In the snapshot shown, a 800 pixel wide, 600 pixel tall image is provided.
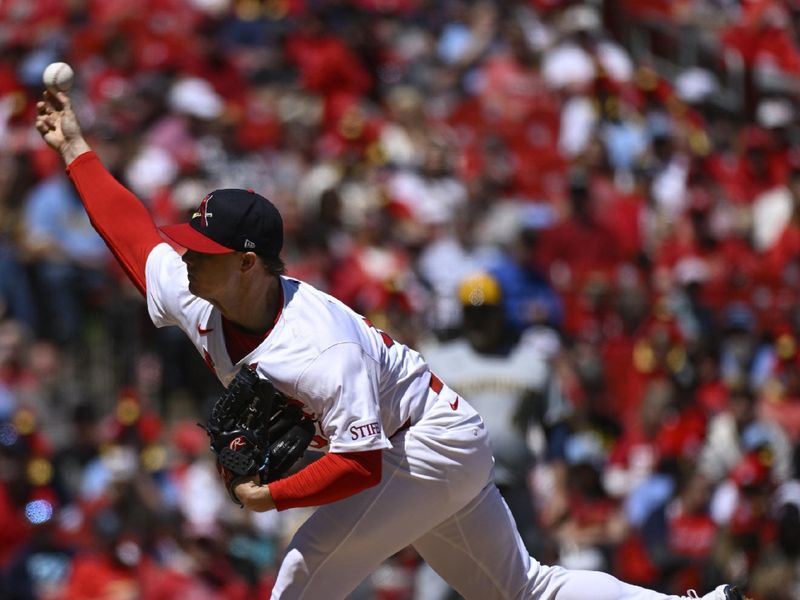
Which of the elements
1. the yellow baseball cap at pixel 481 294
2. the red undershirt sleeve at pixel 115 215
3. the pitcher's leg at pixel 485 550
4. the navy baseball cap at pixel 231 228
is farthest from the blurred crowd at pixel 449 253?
the navy baseball cap at pixel 231 228

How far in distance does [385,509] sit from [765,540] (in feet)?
13.2

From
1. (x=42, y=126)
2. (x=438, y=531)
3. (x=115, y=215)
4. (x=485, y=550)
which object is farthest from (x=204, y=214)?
(x=485, y=550)

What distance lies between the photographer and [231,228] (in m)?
4.48

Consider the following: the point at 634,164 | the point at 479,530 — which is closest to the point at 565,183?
the point at 634,164

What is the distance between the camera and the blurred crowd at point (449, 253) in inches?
338

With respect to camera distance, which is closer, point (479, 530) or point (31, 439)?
point (479, 530)

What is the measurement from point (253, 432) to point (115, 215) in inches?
45.4

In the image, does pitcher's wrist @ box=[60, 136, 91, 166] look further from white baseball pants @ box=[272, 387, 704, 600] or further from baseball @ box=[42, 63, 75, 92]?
white baseball pants @ box=[272, 387, 704, 600]

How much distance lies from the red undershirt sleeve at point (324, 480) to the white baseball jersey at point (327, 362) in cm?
3

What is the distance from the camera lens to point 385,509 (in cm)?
474

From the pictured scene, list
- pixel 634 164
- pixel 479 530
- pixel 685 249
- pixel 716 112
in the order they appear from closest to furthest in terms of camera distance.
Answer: pixel 479 530
pixel 685 249
pixel 634 164
pixel 716 112

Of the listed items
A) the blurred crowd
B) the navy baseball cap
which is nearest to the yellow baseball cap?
the blurred crowd

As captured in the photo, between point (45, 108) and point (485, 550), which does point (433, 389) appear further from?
point (45, 108)

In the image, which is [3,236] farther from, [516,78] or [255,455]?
[255,455]
